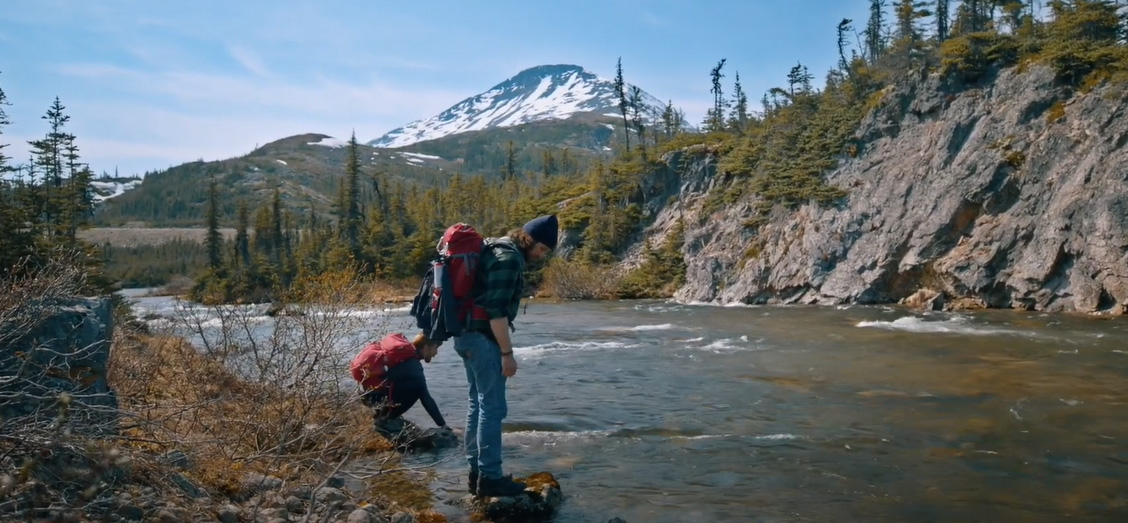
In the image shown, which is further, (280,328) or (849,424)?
(849,424)

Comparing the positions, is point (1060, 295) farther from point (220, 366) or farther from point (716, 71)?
point (716, 71)

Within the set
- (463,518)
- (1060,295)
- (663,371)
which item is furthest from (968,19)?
(463,518)

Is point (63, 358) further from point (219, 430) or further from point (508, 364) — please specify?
point (508, 364)

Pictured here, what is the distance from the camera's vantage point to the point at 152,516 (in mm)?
3795

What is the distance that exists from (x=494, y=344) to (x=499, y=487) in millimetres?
1113

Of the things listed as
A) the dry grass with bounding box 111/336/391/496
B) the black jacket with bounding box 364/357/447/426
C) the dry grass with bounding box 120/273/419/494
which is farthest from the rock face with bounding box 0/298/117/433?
the black jacket with bounding box 364/357/447/426

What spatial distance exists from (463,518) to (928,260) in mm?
31340

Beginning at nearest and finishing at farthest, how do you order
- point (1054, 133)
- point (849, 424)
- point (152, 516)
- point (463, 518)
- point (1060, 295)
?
point (152, 516) < point (463, 518) < point (849, 424) < point (1060, 295) < point (1054, 133)

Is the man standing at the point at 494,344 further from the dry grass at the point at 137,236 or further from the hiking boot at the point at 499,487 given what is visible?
the dry grass at the point at 137,236

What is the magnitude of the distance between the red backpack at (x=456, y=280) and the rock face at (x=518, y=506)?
133 cm

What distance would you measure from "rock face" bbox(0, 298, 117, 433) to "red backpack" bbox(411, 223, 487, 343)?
7.23 ft

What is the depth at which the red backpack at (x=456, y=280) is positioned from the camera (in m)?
5.50

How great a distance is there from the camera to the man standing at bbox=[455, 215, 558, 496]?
17.9ft

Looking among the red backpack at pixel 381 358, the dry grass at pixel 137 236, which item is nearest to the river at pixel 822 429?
the red backpack at pixel 381 358
